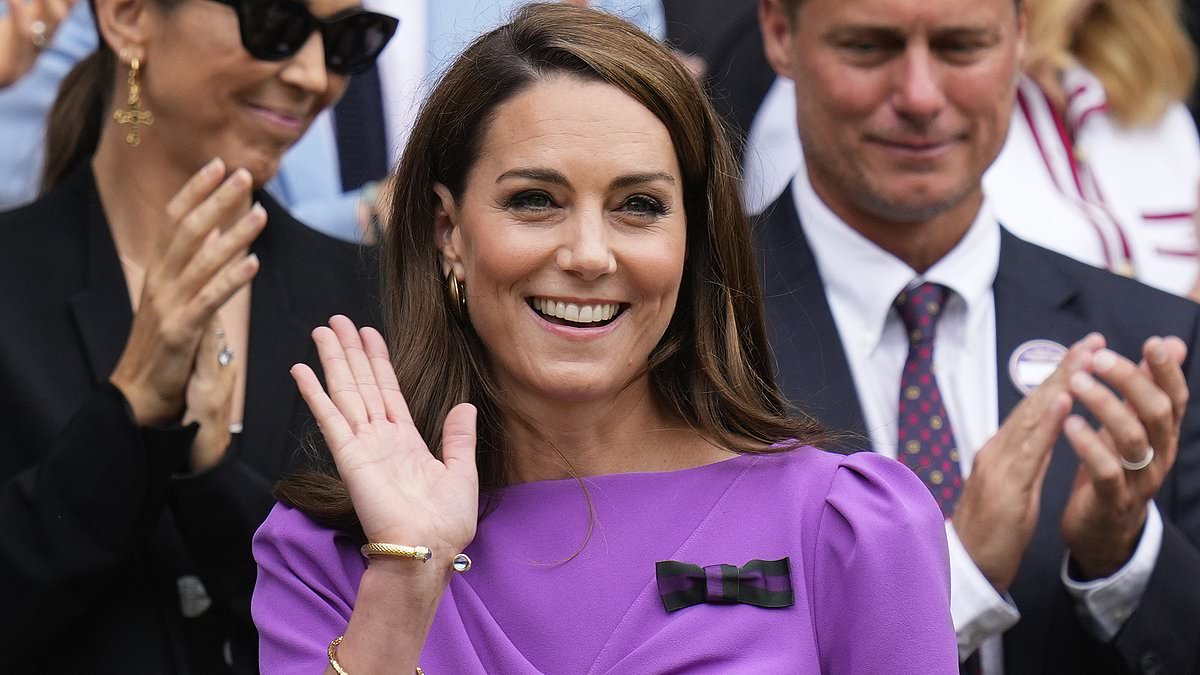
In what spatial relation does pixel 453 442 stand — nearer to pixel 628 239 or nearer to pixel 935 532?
pixel 628 239

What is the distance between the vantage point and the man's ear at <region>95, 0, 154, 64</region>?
3.99 m

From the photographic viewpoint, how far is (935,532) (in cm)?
296

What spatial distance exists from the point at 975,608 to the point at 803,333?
0.70m

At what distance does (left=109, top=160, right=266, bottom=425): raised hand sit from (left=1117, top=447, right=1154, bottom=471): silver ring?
167cm

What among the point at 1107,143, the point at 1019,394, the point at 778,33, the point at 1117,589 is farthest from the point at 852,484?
the point at 1107,143

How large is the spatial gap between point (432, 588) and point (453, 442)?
237mm

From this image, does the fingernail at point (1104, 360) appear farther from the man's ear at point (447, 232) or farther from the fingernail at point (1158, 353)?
the man's ear at point (447, 232)

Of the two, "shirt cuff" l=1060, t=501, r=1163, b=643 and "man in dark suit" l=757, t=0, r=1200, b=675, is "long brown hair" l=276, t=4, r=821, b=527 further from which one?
"shirt cuff" l=1060, t=501, r=1163, b=643

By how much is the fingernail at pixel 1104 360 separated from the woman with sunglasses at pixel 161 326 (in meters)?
1.42

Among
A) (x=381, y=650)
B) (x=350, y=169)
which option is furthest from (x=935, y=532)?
(x=350, y=169)

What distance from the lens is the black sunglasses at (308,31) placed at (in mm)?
3910

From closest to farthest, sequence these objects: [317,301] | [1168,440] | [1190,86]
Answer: [1168,440]
[317,301]
[1190,86]

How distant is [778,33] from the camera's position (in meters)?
4.28

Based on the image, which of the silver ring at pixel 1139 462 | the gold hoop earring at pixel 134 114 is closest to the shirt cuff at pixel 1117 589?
the silver ring at pixel 1139 462
